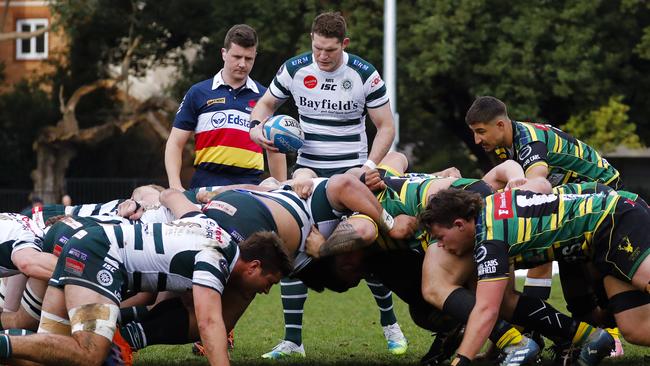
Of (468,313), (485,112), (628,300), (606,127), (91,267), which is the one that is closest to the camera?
(91,267)

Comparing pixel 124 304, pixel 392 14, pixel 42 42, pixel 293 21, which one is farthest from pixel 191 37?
pixel 124 304

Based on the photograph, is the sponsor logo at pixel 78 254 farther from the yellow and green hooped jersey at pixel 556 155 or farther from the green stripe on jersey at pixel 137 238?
the yellow and green hooped jersey at pixel 556 155

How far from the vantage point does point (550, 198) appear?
735 cm

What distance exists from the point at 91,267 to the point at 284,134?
2.15 metres

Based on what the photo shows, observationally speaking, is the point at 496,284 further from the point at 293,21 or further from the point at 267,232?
the point at 293,21

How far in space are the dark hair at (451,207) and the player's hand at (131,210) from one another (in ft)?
7.21

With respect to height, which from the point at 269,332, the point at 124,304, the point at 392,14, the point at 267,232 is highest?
the point at 392,14

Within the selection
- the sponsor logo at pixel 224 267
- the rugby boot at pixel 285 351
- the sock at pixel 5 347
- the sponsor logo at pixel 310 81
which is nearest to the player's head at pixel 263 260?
the sponsor logo at pixel 224 267

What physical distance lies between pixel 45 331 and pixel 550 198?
10.6 feet

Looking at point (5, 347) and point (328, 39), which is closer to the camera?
point (5, 347)

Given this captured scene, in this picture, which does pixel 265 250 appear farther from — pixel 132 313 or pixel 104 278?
pixel 132 313

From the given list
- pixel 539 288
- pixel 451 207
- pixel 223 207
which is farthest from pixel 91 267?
pixel 539 288

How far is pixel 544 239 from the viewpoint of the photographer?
7289mm

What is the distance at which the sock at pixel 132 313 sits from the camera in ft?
25.3
